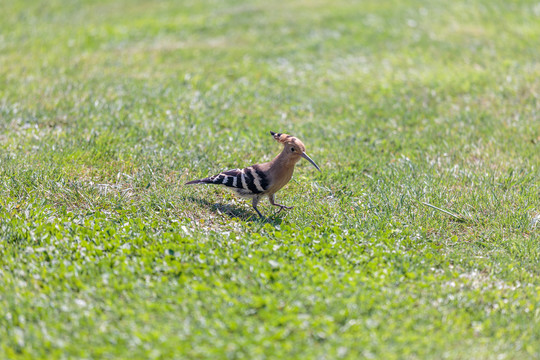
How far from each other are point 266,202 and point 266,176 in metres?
0.73

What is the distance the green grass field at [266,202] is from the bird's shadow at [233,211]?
49mm

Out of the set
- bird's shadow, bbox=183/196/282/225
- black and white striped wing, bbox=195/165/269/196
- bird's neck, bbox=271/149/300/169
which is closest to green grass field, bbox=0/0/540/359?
bird's shadow, bbox=183/196/282/225

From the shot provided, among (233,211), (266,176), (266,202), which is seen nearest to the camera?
(266,176)

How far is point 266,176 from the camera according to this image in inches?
255

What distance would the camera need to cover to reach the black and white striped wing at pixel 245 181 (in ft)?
21.3

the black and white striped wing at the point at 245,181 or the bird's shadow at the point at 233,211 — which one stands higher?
the black and white striped wing at the point at 245,181

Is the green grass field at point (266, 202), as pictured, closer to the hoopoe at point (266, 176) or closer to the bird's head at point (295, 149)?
the hoopoe at point (266, 176)

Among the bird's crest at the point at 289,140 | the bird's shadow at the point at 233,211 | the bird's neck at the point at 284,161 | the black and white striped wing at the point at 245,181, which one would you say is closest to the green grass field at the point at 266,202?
the bird's shadow at the point at 233,211

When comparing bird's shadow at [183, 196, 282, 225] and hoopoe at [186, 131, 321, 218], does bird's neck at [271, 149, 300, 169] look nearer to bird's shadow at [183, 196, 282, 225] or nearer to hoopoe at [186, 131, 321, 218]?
hoopoe at [186, 131, 321, 218]

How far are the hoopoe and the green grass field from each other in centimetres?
35

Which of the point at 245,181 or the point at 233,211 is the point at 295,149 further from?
the point at 233,211

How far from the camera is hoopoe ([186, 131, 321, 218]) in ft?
21.3

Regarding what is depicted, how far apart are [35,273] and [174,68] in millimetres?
7426

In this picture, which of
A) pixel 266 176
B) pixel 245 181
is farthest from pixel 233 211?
pixel 266 176
